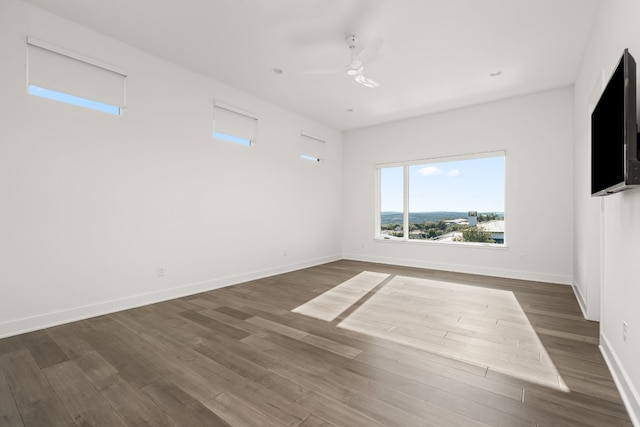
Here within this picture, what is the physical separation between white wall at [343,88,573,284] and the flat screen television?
10.2 ft

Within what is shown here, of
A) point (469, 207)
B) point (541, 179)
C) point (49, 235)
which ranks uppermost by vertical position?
point (541, 179)

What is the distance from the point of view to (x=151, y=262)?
371 centimetres

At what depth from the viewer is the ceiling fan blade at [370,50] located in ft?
9.41

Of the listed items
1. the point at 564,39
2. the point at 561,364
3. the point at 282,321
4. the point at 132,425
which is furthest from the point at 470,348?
the point at 564,39

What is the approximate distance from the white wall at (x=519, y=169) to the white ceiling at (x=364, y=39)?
438 mm

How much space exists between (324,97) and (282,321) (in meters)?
3.70

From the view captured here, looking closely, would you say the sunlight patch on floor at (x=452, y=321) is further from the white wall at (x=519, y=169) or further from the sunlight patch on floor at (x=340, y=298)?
the white wall at (x=519, y=169)

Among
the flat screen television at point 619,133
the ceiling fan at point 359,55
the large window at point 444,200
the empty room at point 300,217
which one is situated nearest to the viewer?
the flat screen television at point 619,133

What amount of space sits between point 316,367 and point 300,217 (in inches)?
156

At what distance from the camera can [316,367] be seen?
2166 millimetres

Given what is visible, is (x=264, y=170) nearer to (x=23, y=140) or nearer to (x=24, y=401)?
(x=23, y=140)

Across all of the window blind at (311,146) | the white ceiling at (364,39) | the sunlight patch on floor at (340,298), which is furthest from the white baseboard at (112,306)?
the white ceiling at (364,39)

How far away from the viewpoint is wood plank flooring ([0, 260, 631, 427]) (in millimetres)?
1666

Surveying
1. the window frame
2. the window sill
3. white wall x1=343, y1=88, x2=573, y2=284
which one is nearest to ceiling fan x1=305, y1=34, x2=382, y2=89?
the window frame
